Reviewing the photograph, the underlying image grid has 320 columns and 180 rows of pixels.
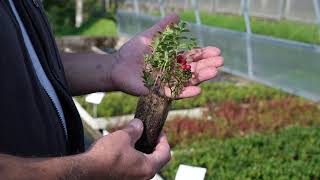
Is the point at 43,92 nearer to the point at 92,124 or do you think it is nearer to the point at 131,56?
the point at 131,56

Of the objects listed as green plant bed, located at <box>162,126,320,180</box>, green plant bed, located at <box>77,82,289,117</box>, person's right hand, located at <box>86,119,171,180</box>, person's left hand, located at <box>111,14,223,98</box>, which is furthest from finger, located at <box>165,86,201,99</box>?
green plant bed, located at <box>77,82,289,117</box>

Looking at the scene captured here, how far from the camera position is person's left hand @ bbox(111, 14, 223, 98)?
5.44ft

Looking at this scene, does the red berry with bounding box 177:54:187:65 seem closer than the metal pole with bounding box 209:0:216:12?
Yes

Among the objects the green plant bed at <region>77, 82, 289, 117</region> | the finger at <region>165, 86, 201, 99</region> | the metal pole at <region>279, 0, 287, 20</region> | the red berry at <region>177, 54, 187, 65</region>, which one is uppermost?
the red berry at <region>177, 54, 187, 65</region>

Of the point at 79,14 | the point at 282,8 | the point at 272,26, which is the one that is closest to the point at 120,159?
the point at 272,26

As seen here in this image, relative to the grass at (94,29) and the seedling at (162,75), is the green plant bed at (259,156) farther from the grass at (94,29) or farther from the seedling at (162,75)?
the grass at (94,29)

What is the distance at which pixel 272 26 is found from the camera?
24.2 feet

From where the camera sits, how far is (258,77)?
7328 millimetres

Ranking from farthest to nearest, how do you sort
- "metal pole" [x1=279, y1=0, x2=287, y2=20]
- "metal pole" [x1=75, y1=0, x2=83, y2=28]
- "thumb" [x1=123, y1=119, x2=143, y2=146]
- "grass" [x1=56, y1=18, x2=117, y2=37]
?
"metal pole" [x1=75, y1=0, x2=83, y2=28] → "grass" [x1=56, y1=18, x2=117, y2=37] → "metal pole" [x1=279, y1=0, x2=287, y2=20] → "thumb" [x1=123, y1=119, x2=143, y2=146]

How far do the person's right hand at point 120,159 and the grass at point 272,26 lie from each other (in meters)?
5.06

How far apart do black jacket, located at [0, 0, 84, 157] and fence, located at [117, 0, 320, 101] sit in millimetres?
4802

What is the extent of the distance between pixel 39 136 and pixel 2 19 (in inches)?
11.2

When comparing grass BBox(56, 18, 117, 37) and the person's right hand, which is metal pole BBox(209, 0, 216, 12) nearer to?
grass BBox(56, 18, 117, 37)

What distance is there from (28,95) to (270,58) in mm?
6034
